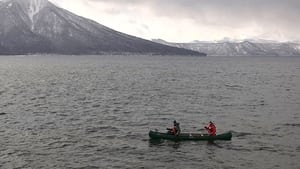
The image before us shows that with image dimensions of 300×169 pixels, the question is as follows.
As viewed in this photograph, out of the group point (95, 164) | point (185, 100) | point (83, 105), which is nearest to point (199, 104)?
point (185, 100)

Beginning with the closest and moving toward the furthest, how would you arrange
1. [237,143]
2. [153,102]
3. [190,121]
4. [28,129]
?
[237,143]
[28,129]
[190,121]
[153,102]

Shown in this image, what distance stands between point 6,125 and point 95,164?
23.1 metres

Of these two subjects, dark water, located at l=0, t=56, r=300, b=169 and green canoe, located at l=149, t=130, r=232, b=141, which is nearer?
dark water, located at l=0, t=56, r=300, b=169

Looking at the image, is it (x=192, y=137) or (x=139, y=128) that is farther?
(x=139, y=128)

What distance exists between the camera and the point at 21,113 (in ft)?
225

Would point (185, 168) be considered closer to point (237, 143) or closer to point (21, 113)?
point (237, 143)

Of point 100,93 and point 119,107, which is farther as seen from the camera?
point 100,93

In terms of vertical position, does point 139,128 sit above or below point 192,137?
below

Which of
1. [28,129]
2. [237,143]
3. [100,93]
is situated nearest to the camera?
[237,143]

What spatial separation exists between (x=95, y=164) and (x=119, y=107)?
3526cm

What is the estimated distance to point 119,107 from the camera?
75.9 metres

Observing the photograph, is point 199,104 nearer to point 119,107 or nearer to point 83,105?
point 119,107

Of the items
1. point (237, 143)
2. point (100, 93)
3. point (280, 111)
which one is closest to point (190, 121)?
point (237, 143)

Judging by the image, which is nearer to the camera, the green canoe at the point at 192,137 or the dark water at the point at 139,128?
the dark water at the point at 139,128
